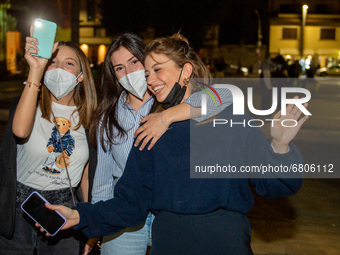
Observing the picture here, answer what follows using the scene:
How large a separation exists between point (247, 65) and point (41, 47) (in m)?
53.0

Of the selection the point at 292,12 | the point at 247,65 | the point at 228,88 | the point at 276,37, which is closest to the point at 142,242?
the point at 228,88

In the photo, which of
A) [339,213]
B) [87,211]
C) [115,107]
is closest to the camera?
[87,211]

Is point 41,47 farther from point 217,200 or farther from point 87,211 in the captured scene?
point 217,200

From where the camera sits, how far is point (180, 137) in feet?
6.49

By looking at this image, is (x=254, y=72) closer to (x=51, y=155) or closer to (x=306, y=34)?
(x=306, y=34)

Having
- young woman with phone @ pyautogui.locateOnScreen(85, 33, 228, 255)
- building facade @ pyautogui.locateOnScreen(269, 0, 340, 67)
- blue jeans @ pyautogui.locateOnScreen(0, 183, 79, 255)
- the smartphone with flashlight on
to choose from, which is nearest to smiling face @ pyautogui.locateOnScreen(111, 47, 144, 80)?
young woman with phone @ pyautogui.locateOnScreen(85, 33, 228, 255)

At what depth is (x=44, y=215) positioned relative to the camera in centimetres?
199

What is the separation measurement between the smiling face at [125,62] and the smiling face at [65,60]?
35 cm

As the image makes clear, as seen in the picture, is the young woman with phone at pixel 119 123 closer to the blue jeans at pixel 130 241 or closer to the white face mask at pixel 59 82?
the blue jeans at pixel 130 241

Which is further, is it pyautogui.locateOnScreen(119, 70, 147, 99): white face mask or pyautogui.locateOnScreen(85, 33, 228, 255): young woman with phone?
pyautogui.locateOnScreen(119, 70, 147, 99): white face mask

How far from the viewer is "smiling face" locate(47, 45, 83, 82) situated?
9.29 ft

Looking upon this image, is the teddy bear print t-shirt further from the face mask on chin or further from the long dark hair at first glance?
the face mask on chin

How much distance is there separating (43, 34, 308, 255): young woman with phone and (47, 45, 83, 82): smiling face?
113cm

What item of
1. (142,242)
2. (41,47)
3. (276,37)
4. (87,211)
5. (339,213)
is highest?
(276,37)
